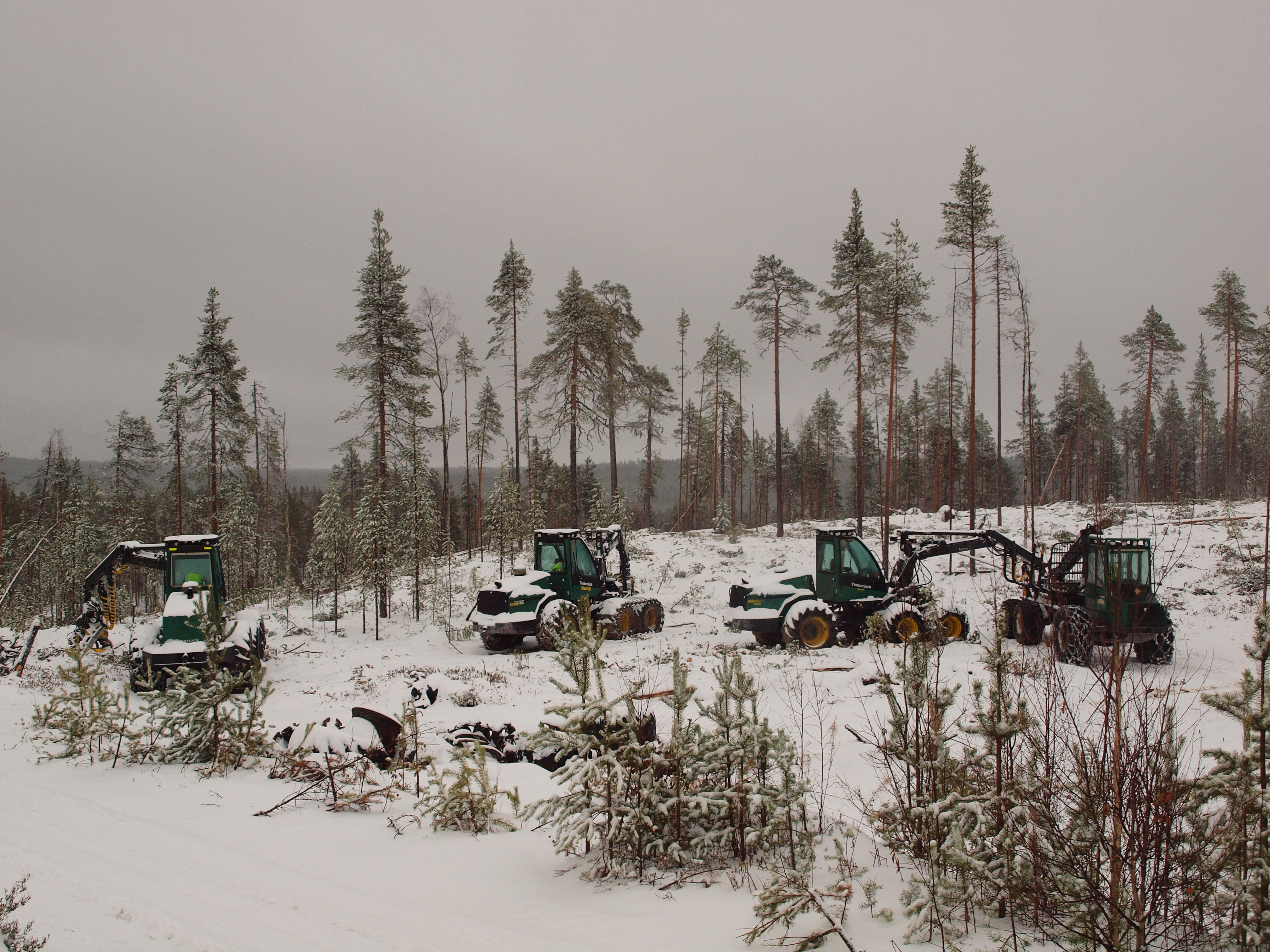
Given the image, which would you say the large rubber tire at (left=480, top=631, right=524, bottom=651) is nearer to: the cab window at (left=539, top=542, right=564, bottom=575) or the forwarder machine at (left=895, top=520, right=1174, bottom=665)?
the cab window at (left=539, top=542, right=564, bottom=575)

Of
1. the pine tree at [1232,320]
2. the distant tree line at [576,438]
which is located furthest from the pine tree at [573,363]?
the pine tree at [1232,320]

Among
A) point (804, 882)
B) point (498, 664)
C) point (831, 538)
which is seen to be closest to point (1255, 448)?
point (831, 538)

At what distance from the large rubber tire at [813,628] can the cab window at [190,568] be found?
12566mm

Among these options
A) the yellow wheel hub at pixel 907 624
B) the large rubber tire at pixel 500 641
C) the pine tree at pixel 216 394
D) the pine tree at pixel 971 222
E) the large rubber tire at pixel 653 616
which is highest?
the pine tree at pixel 971 222

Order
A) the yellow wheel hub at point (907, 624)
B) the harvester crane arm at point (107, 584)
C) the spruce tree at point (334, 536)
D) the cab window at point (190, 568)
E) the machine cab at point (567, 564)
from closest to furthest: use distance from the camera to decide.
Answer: the harvester crane arm at point (107, 584) → the cab window at point (190, 568) → the yellow wheel hub at point (907, 624) → the machine cab at point (567, 564) → the spruce tree at point (334, 536)

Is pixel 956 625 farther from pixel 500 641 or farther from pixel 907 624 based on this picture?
pixel 500 641

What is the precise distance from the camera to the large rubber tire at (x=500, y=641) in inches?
619

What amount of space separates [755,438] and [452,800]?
2275 inches

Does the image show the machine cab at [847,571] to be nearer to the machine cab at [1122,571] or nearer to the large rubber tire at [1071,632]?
the large rubber tire at [1071,632]

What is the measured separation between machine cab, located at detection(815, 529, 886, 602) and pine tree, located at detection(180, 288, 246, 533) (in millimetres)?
19179

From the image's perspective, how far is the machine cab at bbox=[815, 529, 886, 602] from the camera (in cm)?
1495

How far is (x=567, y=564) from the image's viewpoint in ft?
53.6

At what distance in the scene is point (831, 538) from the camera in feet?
49.4

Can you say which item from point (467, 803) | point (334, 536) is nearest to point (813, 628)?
point (467, 803)
